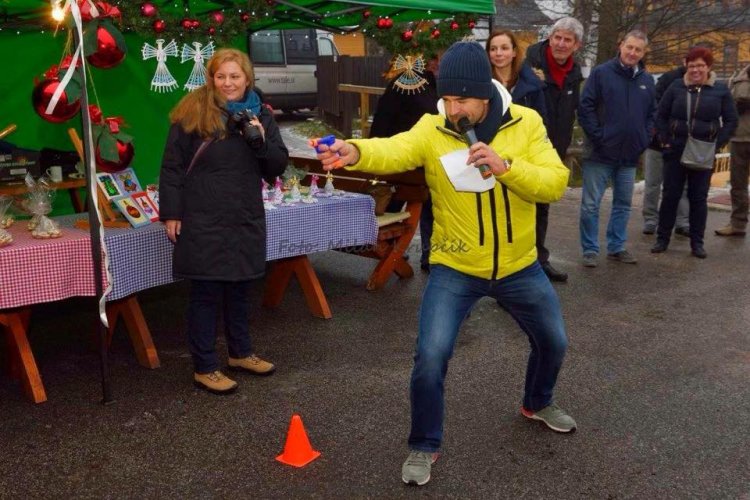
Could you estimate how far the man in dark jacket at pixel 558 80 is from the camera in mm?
6316

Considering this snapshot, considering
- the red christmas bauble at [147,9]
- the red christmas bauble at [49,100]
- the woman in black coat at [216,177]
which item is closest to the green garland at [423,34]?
the red christmas bauble at [147,9]

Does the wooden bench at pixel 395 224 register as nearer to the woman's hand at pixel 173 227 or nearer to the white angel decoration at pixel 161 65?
the white angel decoration at pixel 161 65

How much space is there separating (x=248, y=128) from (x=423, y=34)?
3.36m

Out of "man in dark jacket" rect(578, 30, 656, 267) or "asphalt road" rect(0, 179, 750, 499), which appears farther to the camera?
"man in dark jacket" rect(578, 30, 656, 267)

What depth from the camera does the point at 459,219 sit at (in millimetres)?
3340

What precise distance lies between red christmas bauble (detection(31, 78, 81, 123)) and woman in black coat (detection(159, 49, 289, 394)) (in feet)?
4.08

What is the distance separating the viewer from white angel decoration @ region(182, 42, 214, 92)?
6555mm

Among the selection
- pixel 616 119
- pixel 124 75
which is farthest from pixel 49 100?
pixel 616 119

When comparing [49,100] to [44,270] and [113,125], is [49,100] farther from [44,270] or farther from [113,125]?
[44,270]

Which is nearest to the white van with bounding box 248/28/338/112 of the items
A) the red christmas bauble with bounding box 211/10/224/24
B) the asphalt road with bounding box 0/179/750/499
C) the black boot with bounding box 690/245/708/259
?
the red christmas bauble with bounding box 211/10/224/24

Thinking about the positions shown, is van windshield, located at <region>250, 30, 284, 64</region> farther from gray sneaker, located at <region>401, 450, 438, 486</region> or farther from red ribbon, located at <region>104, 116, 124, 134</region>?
gray sneaker, located at <region>401, 450, 438, 486</region>

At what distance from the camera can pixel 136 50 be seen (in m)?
7.47

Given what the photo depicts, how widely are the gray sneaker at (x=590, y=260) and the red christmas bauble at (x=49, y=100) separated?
453cm

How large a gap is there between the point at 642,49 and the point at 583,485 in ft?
14.9
